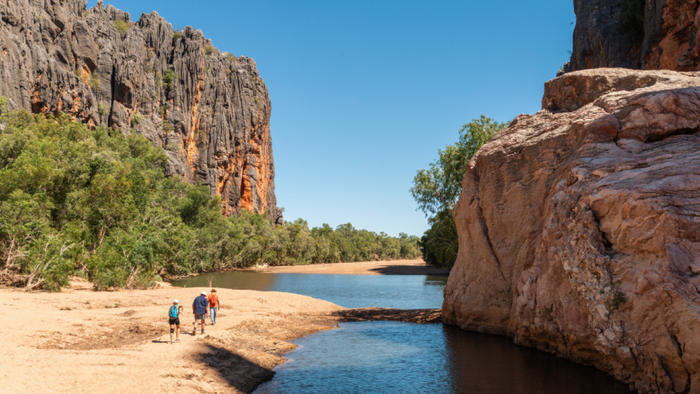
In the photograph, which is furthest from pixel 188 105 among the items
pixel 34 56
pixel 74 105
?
pixel 34 56

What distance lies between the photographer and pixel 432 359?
1708cm

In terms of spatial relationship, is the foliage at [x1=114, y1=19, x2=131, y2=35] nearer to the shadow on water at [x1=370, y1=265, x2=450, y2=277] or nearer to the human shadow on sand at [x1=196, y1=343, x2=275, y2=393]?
the shadow on water at [x1=370, y1=265, x2=450, y2=277]

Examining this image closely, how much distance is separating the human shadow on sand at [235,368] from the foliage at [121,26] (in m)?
101

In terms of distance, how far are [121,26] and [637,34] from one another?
99049 mm

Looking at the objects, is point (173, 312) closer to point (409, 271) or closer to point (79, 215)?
point (79, 215)

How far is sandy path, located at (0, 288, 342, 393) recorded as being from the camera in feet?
38.0

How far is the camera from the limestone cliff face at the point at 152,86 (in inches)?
2318

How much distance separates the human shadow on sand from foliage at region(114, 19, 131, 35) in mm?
100871

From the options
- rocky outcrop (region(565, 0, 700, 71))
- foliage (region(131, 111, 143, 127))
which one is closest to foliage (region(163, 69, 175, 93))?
foliage (region(131, 111, 143, 127))

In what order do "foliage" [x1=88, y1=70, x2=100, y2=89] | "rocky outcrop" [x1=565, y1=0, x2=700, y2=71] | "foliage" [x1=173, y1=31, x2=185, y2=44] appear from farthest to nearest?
"foliage" [x1=173, y1=31, x2=185, y2=44] < "foliage" [x1=88, y1=70, x2=100, y2=89] < "rocky outcrop" [x1=565, y1=0, x2=700, y2=71]

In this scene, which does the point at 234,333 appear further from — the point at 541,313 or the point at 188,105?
the point at 188,105

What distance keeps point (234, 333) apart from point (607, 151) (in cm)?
1578

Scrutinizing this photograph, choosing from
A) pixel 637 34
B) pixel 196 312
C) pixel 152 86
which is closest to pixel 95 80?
pixel 152 86

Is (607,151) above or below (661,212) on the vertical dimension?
above
